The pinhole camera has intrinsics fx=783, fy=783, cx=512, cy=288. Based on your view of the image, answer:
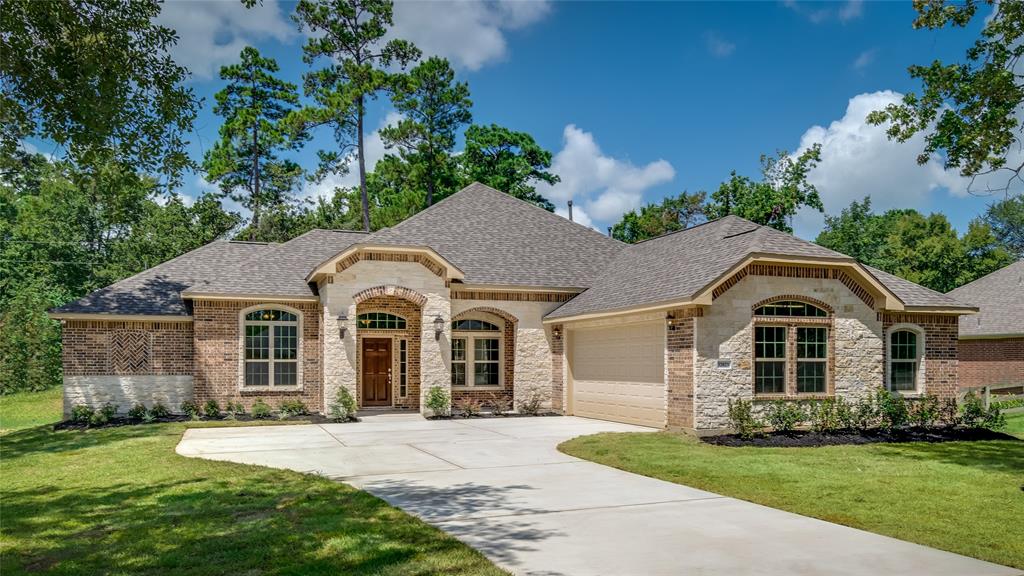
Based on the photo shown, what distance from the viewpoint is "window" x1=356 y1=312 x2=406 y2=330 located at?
Answer: 856 inches

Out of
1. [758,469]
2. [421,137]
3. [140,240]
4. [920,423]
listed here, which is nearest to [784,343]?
[920,423]

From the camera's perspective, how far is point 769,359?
643 inches

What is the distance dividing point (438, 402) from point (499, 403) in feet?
8.17

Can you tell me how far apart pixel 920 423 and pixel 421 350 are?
1201 centimetres

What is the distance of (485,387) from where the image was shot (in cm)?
2231

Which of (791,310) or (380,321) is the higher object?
(791,310)

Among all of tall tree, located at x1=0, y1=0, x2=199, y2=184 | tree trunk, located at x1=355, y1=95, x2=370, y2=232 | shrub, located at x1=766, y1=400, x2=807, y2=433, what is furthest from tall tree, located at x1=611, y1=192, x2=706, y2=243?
tall tree, located at x1=0, y1=0, x2=199, y2=184

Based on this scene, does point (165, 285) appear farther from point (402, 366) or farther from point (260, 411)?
point (402, 366)

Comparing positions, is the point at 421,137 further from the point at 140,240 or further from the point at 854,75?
the point at 854,75

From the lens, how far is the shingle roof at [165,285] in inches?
794

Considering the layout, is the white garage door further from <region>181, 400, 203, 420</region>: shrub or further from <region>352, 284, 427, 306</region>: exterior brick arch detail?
<region>181, 400, 203, 420</region>: shrub

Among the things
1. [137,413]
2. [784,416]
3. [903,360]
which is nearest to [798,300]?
[784,416]

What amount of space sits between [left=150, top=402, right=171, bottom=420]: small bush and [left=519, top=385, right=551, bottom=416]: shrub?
9240mm

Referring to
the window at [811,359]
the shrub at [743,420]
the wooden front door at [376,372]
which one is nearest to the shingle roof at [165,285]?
the wooden front door at [376,372]
